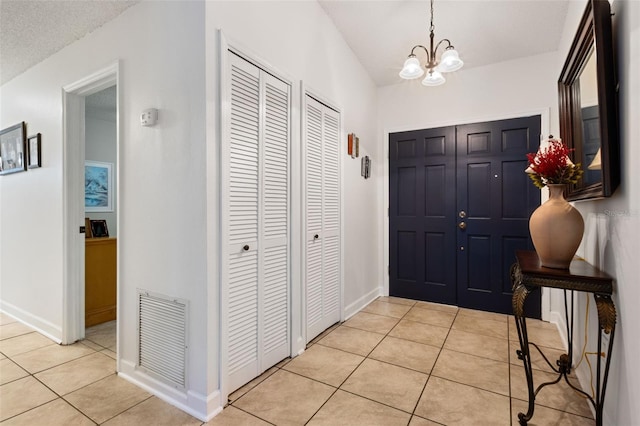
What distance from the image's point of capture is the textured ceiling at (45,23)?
2.12 m

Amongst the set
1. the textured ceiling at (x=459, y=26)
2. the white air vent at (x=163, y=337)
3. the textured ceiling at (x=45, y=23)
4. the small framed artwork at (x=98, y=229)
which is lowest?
the white air vent at (x=163, y=337)

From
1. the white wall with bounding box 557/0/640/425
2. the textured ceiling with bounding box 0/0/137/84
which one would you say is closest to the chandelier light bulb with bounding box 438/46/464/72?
the white wall with bounding box 557/0/640/425

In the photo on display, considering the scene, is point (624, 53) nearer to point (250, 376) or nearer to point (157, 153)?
point (157, 153)

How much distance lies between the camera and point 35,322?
2.93 m

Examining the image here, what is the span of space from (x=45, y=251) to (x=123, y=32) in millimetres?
2035

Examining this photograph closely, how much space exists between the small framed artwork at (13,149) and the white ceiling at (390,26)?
0.55m

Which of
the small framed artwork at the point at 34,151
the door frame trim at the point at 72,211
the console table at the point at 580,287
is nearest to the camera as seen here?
the console table at the point at 580,287

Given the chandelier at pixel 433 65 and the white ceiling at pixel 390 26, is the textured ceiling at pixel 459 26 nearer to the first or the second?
the white ceiling at pixel 390 26

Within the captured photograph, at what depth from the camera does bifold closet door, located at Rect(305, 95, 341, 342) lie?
260cm

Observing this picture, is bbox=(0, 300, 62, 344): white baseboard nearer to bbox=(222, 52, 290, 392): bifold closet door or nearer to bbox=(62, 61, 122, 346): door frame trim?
bbox=(62, 61, 122, 346): door frame trim

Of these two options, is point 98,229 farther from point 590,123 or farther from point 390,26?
point 590,123

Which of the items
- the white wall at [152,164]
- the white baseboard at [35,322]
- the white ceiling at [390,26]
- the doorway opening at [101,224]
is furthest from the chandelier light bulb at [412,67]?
the white baseboard at [35,322]

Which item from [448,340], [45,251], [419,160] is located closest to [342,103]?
[419,160]

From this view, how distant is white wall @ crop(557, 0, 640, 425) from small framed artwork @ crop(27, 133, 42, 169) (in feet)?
13.3
